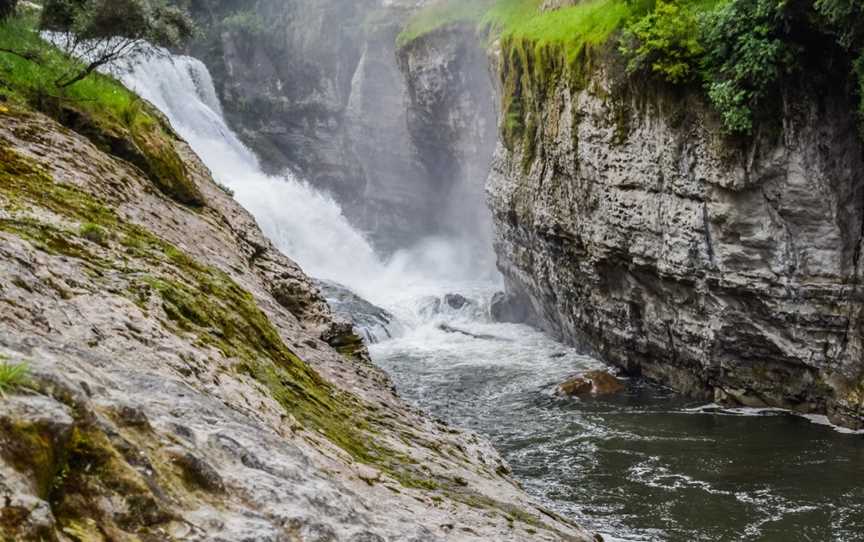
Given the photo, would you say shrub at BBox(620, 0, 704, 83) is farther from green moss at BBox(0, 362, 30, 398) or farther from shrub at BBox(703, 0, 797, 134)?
green moss at BBox(0, 362, 30, 398)

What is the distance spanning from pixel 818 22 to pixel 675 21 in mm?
3467

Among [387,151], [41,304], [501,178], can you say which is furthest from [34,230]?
[387,151]

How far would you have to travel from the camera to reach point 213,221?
11.1 meters

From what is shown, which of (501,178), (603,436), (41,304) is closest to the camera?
(41,304)

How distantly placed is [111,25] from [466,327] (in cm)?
2159

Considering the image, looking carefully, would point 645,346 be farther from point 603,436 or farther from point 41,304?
point 41,304

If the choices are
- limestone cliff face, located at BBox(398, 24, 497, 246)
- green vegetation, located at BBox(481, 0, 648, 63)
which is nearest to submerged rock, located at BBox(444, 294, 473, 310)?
limestone cliff face, located at BBox(398, 24, 497, 246)

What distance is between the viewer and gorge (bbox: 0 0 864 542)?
3748mm

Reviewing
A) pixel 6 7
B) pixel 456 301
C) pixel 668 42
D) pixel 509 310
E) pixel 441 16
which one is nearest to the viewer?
pixel 6 7

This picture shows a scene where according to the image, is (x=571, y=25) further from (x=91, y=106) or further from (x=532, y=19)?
(x=91, y=106)

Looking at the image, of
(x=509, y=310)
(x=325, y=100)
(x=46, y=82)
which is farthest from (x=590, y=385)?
(x=325, y=100)

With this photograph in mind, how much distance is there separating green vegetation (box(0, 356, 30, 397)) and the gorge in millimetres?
57

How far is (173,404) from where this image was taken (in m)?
4.04

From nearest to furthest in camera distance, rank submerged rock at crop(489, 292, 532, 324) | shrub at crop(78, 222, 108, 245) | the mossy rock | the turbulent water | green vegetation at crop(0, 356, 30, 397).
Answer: green vegetation at crop(0, 356, 30, 397)
shrub at crop(78, 222, 108, 245)
the mossy rock
the turbulent water
submerged rock at crop(489, 292, 532, 324)
